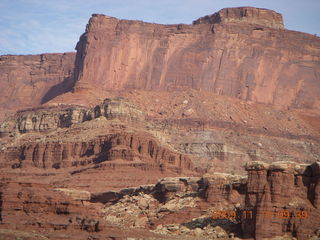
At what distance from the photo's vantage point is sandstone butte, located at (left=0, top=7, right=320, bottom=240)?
55.4m

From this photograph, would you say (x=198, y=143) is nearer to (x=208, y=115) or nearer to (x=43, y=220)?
(x=208, y=115)

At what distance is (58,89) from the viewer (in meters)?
154

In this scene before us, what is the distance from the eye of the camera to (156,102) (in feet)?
430

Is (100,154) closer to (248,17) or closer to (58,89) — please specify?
(248,17)

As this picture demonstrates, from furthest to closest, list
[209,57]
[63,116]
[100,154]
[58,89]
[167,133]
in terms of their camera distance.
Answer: [58,89] < [209,57] < [167,133] < [63,116] < [100,154]

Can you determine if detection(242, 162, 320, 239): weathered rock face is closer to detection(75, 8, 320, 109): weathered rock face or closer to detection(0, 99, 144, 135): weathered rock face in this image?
detection(0, 99, 144, 135): weathered rock face

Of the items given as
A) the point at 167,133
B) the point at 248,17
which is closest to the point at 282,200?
the point at 167,133

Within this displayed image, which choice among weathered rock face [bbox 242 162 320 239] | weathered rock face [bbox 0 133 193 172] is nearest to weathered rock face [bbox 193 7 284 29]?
weathered rock face [bbox 0 133 193 172]

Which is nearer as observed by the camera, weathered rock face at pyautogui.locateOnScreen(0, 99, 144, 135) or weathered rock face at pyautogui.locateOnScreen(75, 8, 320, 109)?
weathered rock face at pyautogui.locateOnScreen(0, 99, 144, 135)

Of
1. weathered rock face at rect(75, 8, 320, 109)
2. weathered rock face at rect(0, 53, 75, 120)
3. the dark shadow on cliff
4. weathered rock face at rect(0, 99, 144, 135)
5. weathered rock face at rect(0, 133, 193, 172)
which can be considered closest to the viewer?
weathered rock face at rect(0, 133, 193, 172)

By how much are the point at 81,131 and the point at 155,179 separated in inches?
759

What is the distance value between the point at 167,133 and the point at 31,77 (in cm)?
4935

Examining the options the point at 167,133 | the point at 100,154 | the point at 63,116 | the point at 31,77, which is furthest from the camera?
the point at 31,77

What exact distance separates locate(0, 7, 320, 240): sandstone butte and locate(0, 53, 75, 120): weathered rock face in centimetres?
22
